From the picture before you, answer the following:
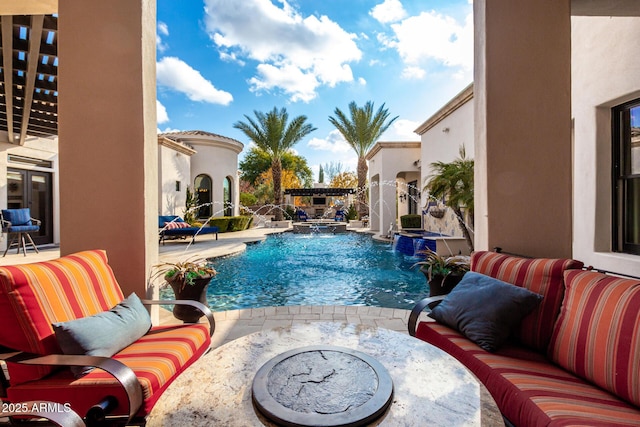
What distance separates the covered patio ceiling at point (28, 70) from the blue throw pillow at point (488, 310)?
21.0 feet

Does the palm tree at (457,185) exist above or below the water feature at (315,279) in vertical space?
above

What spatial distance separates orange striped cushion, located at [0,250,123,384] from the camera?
5.32 feet

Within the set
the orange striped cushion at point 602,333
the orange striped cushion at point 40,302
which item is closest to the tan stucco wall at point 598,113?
the orange striped cushion at point 602,333

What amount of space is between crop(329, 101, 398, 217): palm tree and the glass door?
12.4 metres

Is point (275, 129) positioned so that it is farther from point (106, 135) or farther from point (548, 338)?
point (548, 338)

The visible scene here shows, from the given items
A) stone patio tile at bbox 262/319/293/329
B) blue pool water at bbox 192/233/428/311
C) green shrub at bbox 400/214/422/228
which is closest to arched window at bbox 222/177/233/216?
blue pool water at bbox 192/233/428/311

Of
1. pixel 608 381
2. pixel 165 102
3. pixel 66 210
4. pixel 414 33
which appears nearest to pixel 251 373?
pixel 608 381

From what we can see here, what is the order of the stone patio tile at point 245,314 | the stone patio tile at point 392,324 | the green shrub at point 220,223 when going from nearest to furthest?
the stone patio tile at point 392,324, the stone patio tile at point 245,314, the green shrub at point 220,223

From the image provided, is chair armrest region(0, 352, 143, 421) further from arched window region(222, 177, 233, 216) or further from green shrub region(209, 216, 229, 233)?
arched window region(222, 177, 233, 216)

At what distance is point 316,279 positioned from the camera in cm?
596

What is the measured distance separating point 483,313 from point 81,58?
13.6 feet

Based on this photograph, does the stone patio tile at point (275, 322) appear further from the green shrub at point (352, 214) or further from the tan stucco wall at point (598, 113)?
the green shrub at point (352, 214)

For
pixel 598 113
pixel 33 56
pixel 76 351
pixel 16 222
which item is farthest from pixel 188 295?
pixel 16 222

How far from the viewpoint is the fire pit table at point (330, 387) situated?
1.16 metres
